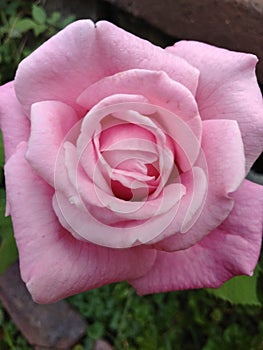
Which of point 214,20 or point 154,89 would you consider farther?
point 214,20

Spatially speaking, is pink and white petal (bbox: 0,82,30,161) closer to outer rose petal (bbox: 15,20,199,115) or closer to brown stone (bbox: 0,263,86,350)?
outer rose petal (bbox: 15,20,199,115)

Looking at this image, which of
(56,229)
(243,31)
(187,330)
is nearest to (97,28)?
(56,229)

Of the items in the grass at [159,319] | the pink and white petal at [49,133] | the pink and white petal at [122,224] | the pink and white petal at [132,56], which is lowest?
the grass at [159,319]

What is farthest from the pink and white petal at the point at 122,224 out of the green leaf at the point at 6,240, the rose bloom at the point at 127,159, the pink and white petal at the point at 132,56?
the green leaf at the point at 6,240

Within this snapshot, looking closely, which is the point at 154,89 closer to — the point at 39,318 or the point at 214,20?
the point at 214,20

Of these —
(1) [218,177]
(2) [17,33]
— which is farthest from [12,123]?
(2) [17,33]

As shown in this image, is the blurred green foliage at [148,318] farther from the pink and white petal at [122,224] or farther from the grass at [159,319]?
the pink and white petal at [122,224]
